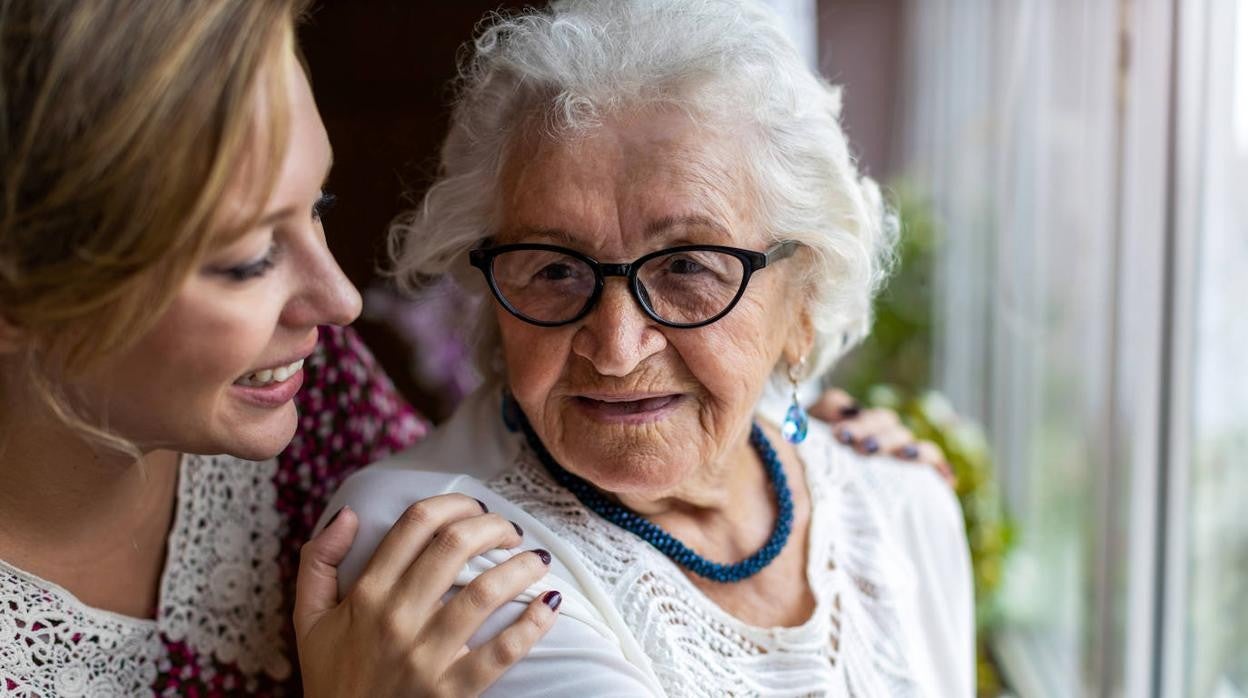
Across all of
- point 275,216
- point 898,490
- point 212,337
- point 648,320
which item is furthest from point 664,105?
point 898,490

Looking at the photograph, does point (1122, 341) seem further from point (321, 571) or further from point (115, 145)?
point (115, 145)

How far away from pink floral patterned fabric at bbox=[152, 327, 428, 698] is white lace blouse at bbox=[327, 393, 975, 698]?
0.79ft

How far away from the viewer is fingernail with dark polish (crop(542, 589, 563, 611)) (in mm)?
1298

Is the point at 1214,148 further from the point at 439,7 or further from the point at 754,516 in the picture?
the point at 439,7

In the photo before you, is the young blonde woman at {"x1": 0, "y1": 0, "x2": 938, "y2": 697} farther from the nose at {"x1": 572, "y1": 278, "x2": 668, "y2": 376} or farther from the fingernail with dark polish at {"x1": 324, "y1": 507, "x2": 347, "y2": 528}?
the nose at {"x1": 572, "y1": 278, "x2": 668, "y2": 376}

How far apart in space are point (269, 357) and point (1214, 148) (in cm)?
148

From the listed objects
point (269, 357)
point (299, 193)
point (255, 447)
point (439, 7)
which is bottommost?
point (255, 447)

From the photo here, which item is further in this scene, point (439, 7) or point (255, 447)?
point (439, 7)

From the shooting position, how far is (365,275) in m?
2.69

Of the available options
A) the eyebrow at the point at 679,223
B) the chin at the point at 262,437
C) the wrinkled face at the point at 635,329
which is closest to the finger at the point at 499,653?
the wrinkled face at the point at 635,329

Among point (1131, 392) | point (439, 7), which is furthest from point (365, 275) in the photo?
point (1131, 392)

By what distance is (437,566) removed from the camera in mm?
1269

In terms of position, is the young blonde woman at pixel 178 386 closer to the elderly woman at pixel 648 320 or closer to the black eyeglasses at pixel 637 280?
the elderly woman at pixel 648 320

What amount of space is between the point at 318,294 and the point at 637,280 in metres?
0.37
